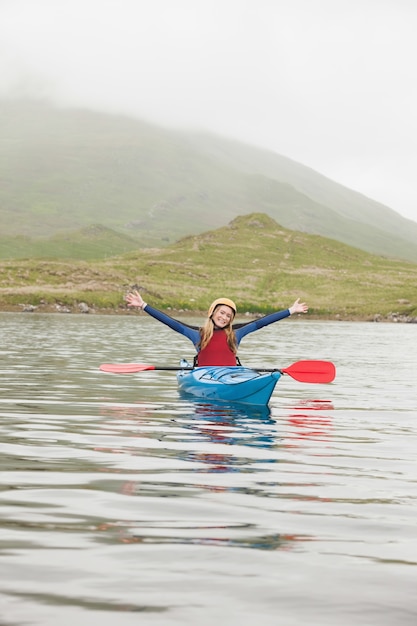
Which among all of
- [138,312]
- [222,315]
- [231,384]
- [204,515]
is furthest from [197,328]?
[138,312]

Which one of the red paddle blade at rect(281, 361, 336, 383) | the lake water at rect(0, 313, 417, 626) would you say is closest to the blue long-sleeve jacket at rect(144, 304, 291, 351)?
the red paddle blade at rect(281, 361, 336, 383)

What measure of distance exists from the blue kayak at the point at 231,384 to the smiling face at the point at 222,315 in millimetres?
1024

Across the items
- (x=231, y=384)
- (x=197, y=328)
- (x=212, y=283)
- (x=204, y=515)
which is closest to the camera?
(x=204, y=515)

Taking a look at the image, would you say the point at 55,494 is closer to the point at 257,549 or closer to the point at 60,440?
the point at 257,549

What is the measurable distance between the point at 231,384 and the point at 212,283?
464ft

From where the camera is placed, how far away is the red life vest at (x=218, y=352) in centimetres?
2134

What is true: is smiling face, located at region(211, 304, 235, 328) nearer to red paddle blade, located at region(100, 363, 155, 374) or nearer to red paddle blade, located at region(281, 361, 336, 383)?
red paddle blade, located at region(281, 361, 336, 383)

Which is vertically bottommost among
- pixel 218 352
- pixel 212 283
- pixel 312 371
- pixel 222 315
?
pixel 312 371

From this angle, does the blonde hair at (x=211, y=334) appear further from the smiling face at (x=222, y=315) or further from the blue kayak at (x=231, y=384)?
the blue kayak at (x=231, y=384)

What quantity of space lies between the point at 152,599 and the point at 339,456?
7606 mm

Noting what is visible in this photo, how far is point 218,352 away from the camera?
21.6 m

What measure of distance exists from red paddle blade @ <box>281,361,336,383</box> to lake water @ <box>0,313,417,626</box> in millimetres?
1689

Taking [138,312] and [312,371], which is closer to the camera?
[312,371]

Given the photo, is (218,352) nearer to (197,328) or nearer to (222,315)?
(197,328)
